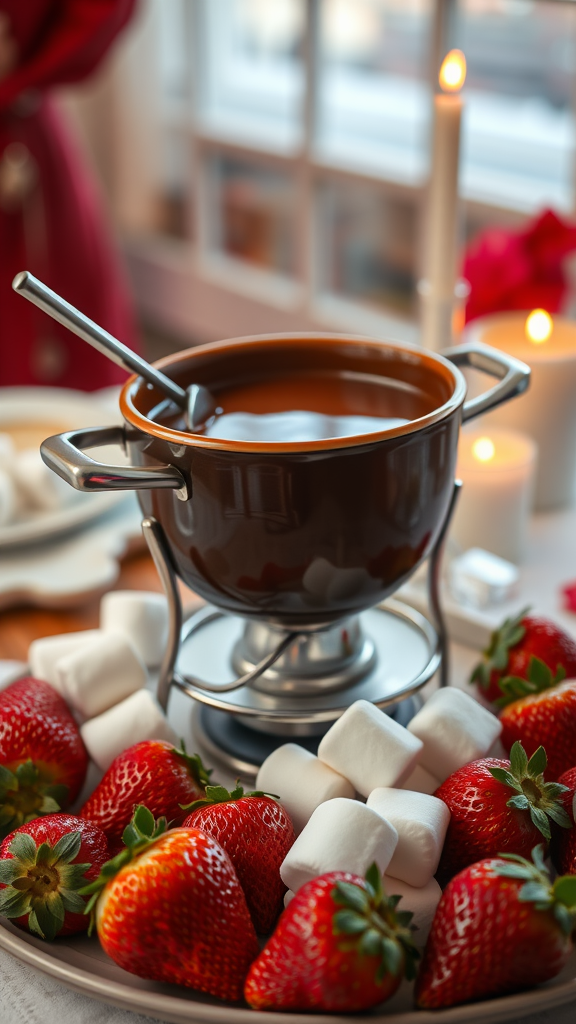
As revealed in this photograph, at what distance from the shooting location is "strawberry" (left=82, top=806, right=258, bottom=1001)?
545 mm

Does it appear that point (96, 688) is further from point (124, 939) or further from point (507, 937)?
point (507, 937)

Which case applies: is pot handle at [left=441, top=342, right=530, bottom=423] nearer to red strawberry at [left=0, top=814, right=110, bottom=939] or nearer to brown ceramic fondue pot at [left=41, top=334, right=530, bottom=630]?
brown ceramic fondue pot at [left=41, top=334, right=530, bottom=630]

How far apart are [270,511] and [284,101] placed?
2313mm

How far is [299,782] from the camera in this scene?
678mm

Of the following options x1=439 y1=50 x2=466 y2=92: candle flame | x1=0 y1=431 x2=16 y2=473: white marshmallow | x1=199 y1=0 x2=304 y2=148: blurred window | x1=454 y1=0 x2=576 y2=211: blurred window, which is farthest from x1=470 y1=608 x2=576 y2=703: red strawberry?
x1=199 y1=0 x2=304 y2=148: blurred window

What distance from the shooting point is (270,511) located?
2.10 feet

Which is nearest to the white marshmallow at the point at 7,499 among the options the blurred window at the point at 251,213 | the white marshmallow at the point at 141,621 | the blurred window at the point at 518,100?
the white marshmallow at the point at 141,621

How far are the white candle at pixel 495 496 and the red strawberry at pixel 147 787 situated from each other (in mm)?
461

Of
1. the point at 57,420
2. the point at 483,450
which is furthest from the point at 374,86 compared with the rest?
the point at 483,450

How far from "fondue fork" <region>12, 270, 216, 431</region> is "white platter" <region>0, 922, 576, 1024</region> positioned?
13.4 inches

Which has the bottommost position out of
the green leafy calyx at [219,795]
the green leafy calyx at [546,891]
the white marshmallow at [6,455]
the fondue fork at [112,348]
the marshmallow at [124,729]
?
the marshmallow at [124,729]

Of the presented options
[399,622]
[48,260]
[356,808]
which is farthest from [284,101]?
[356,808]

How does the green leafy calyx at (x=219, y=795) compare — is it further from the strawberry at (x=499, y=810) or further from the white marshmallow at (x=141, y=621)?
the white marshmallow at (x=141, y=621)

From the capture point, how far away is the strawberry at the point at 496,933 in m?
0.52
